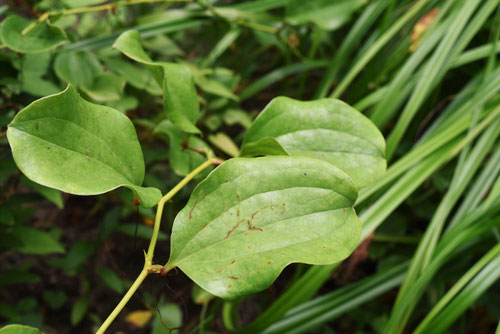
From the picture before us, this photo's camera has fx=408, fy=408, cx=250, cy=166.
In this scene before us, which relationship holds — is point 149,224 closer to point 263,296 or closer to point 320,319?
point 263,296

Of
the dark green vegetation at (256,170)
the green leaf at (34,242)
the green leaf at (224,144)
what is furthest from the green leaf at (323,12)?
the green leaf at (34,242)

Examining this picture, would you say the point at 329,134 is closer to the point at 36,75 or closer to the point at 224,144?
the point at 224,144

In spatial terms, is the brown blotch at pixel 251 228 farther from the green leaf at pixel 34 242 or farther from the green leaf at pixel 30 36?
the green leaf at pixel 34 242

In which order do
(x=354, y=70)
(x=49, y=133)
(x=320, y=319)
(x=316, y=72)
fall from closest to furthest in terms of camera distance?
(x=49, y=133) < (x=320, y=319) < (x=354, y=70) < (x=316, y=72)

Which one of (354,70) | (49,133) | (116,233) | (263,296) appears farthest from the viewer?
(116,233)

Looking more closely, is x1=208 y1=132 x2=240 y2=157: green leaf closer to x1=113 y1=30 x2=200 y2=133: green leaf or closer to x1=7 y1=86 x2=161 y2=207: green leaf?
x1=113 y1=30 x2=200 y2=133: green leaf

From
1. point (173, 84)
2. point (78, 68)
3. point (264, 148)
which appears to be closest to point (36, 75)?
point (78, 68)

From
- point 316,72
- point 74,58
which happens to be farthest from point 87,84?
point 316,72
